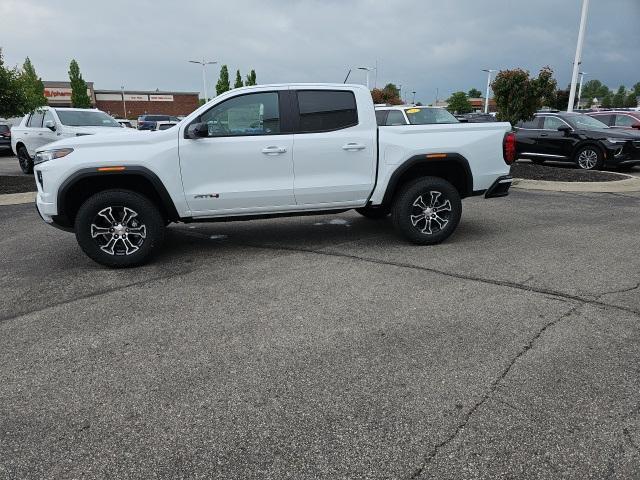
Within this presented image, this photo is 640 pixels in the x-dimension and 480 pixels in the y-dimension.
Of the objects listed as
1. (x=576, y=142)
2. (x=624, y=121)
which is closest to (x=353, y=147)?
(x=576, y=142)

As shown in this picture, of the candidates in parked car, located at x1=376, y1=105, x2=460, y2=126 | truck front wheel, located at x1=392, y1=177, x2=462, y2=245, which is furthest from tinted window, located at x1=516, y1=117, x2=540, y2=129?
truck front wheel, located at x1=392, y1=177, x2=462, y2=245

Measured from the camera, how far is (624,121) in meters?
16.1

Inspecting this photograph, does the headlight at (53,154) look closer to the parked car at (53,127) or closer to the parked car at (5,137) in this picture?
the parked car at (53,127)

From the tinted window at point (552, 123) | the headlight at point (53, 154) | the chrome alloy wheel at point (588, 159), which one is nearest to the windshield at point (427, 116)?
the tinted window at point (552, 123)

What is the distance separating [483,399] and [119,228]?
162 inches

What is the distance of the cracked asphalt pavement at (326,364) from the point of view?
2447 millimetres

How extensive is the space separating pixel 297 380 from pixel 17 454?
5.06 ft

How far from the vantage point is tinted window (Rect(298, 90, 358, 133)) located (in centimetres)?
561

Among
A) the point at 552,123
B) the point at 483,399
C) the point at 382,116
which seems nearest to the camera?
the point at 483,399

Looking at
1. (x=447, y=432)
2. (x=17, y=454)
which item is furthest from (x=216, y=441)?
(x=447, y=432)

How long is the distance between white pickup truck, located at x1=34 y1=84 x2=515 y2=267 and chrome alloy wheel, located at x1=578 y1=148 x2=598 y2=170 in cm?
850

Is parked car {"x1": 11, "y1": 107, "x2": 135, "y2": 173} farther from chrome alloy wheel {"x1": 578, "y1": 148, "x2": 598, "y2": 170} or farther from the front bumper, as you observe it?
chrome alloy wheel {"x1": 578, "y1": 148, "x2": 598, "y2": 170}

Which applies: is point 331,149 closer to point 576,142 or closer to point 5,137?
point 576,142

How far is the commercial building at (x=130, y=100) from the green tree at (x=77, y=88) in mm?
12345
